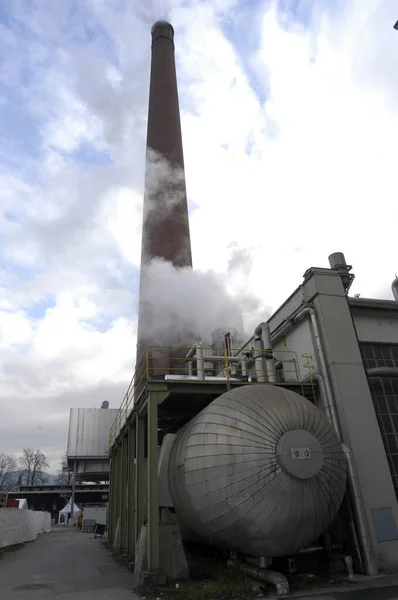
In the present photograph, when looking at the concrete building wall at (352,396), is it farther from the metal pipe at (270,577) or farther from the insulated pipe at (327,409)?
the metal pipe at (270,577)

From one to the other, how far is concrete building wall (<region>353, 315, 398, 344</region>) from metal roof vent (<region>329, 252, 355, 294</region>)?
117 centimetres

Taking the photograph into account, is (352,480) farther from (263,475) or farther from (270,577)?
(263,475)

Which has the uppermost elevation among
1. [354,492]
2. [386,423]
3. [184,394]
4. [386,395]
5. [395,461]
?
[184,394]

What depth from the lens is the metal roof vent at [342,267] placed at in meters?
13.0

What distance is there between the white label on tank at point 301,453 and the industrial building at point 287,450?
0.06ft

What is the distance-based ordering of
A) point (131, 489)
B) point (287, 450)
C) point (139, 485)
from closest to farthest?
point (287, 450), point (139, 485), point (131, 489)

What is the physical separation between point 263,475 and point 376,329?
741cm

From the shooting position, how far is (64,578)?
1060 cm

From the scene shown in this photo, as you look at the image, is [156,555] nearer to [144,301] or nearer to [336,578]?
[336,578]

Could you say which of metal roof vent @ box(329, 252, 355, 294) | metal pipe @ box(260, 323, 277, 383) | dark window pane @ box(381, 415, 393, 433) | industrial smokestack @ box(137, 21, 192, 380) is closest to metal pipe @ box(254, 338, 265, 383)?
metal pipe @ box(260, 323, 277, 383)

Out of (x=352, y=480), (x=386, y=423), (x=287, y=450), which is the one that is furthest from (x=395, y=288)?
(x=287, y=450)

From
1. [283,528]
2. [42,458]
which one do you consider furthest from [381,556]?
[42,458]

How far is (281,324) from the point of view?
1401cm

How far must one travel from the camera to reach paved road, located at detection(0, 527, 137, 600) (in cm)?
845
